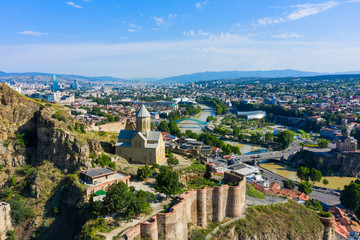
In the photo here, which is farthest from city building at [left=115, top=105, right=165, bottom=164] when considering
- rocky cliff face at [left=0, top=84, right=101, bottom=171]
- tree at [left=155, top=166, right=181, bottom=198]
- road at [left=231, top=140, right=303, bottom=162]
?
road at [left=231, top=140, right=303, bottom=162]

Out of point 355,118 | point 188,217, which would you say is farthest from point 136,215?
point 355,118

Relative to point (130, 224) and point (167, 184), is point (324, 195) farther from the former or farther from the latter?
point (130, 224)

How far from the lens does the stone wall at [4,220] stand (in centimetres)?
1705

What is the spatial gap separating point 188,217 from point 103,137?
667 inches

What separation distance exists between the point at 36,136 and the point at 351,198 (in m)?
31.4

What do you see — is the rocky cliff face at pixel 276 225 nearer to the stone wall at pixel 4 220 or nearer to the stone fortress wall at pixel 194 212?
the stone fortress wall at pixel 194 212

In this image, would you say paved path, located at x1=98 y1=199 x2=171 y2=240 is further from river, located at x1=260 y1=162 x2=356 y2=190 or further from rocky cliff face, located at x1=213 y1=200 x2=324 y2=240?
river, located at x1=260 y1=162 x2=356 y2=190

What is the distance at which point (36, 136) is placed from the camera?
920 inches

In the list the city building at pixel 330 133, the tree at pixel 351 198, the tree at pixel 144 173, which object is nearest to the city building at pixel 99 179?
the tree at pixel 144 173

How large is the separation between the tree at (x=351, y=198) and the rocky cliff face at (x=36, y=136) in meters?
25.4

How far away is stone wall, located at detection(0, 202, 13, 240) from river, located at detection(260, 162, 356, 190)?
33.5 metres

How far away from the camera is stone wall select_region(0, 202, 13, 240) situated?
17047 mm

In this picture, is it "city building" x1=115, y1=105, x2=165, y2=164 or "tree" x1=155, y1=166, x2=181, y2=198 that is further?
"city building" x1=115, y1=105, x2=165, y2=164

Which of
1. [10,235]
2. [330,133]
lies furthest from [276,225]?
[330,133]
